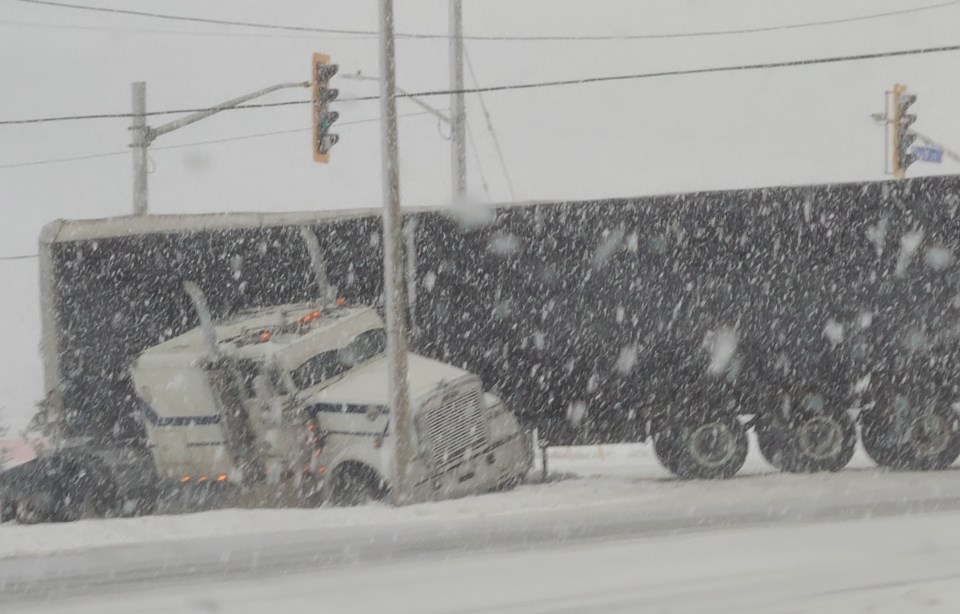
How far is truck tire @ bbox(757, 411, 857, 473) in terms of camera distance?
17.5 metres

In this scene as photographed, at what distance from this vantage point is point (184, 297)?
1823 cm

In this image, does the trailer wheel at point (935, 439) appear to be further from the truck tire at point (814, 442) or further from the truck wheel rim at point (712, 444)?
the truck wheel rim at point (712, 444)

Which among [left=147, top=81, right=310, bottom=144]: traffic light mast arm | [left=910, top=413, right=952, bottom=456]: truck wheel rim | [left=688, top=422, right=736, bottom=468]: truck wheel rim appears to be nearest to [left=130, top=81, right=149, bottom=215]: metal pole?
[left=147, top=81, right=310, bottom=144]: traffic light mast arm

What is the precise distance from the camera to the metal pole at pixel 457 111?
988 inches

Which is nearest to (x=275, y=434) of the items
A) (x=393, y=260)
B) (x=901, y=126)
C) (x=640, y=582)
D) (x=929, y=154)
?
(x=393, y=260)

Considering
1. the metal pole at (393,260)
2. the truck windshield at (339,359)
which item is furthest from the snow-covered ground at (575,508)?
the truck windshield at (339,359)

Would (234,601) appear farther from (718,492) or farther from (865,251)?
(865,251)

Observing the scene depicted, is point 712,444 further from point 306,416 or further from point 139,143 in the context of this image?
point 139,143

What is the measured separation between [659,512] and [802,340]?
14.1ft

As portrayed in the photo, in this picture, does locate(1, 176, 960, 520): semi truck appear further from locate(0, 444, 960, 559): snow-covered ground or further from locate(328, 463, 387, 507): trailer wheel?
locate(328, 463, 387, 507): trailer wheel

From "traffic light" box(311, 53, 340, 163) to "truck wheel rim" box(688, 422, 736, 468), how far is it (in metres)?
6.88

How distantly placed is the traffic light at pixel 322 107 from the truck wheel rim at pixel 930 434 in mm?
9280

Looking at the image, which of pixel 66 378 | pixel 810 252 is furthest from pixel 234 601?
pixel 810 252

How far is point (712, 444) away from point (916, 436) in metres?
2.70
